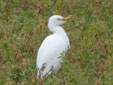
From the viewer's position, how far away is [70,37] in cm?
973

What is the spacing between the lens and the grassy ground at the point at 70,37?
6.74 meters

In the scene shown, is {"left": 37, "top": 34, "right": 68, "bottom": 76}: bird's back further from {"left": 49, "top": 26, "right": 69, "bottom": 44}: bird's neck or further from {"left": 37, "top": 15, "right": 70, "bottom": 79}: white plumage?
{"left": 49, "top": 26, "right": 69, "bottom": 44}: bird's neck

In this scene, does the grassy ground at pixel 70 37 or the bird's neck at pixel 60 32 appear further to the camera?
the bird's neck at pixel 60 32

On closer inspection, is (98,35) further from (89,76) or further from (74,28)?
(89,76)

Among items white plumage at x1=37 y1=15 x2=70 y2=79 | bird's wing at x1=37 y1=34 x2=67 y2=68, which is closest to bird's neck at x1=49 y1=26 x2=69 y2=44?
white plumage at x1=37 y1=15 x2=70 y2=79

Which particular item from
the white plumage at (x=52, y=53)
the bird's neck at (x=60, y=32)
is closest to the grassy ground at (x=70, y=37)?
the white plumage at (x=52, y=53)

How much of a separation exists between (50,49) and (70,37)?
181 cm

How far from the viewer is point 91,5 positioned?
11258 mm

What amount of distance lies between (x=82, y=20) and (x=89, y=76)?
3430 mm

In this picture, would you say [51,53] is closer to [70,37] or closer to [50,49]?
[50,49]

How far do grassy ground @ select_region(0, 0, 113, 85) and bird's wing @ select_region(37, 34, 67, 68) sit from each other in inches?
6.9

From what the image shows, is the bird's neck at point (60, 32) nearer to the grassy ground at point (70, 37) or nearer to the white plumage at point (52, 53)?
the white plumage at point (52, 53)

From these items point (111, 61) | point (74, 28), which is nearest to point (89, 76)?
point (111, 61)

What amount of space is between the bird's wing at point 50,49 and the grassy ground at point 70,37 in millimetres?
175
